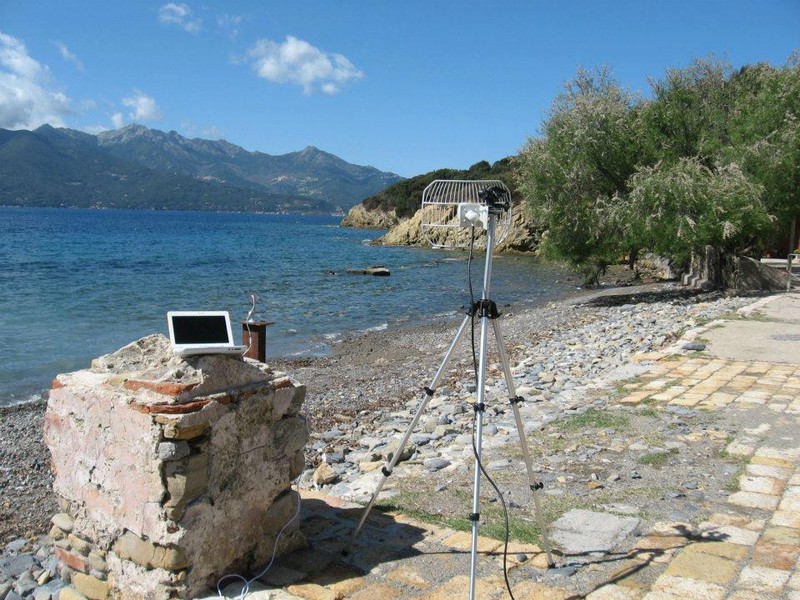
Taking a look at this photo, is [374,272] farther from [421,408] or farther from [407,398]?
[421,408]

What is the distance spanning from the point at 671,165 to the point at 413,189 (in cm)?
8703

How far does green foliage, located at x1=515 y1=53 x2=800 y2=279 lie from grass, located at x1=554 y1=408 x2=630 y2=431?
1167 centimetres

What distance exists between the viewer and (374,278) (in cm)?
4009

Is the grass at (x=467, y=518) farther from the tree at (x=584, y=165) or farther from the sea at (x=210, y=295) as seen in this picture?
the tree at (x=584, y=165)

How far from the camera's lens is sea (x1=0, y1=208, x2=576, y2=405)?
19125mm

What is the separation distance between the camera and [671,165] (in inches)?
784

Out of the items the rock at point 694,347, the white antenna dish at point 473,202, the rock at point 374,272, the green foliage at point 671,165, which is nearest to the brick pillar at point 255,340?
the white antenna dish at point 473,202

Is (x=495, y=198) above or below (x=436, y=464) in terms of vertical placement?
above

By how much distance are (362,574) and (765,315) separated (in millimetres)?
14014

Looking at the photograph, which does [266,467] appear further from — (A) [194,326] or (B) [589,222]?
(B) [589,222]

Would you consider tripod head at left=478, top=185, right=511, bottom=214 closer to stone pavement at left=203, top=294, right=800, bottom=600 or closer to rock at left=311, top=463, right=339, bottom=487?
stone pavement at left=203, top=294, right=800, bottom=600

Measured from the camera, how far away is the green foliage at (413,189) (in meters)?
82.1

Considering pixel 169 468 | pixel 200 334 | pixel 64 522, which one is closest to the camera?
pixel 169 468

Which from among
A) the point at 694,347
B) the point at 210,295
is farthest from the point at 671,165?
the point at 210,295
